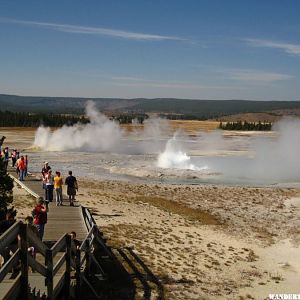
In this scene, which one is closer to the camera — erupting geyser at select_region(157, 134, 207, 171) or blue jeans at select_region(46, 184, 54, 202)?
blue jeans at select_region(46, 184, 54, 202)

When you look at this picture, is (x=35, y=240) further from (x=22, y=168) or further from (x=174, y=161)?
(x=174, y=161)

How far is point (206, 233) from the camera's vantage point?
19.8 metres

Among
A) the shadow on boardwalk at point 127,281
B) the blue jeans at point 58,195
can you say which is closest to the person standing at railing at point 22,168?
the blue jeans at point 58,195

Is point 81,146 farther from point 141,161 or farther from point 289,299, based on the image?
point 289,299

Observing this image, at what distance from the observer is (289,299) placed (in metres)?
12.8

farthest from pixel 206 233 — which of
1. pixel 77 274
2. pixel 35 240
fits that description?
pixel 35 240

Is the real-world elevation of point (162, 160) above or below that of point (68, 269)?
below

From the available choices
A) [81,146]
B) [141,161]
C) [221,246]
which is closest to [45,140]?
[81,146]

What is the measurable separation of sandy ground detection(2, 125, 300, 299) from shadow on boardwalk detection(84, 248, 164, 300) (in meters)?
0.32

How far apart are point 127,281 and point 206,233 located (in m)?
7.33

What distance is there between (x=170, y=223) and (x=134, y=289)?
28.2ft

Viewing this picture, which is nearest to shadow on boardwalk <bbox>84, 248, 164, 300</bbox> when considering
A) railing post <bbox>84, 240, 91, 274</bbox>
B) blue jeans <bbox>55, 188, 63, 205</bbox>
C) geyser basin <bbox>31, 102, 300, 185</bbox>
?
railing post <bbox>84, 240, 91, 274</bbox>

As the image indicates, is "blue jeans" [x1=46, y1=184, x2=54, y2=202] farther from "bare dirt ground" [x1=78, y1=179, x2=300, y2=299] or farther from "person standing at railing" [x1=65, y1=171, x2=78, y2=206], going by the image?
"bare dirt ground" [x1=78, y1=179, x2=300, y2=299]

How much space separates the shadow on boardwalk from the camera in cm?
1209
